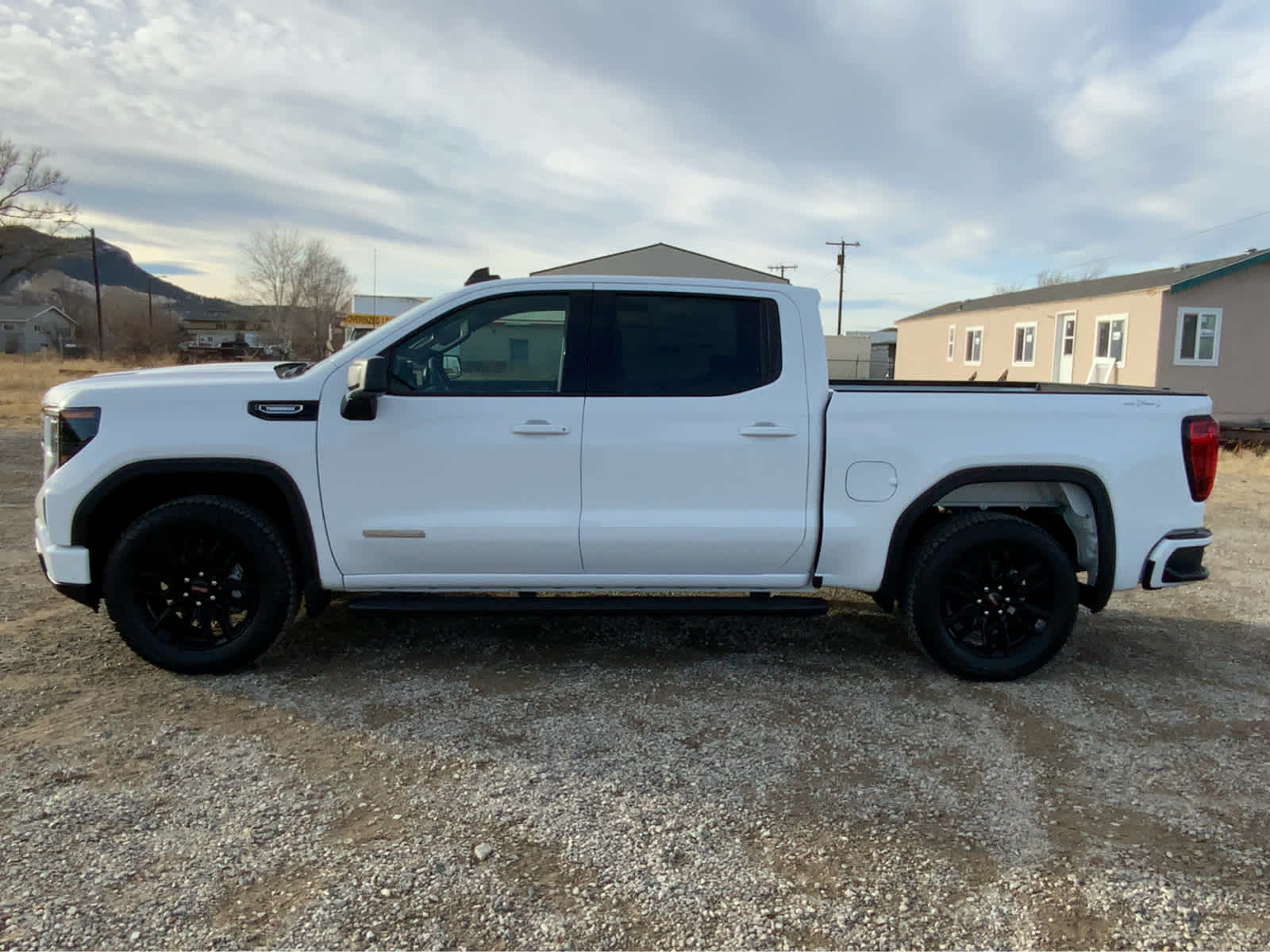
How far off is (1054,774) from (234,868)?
2937 millimetres

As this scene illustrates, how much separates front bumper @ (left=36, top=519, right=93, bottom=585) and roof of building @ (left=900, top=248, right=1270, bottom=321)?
21.8 m

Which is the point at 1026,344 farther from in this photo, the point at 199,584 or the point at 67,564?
the point at 67,564

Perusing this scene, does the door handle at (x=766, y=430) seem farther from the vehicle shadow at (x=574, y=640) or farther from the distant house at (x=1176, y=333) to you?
the distant house at (x=1176, y=333)

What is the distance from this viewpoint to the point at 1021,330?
25.8m

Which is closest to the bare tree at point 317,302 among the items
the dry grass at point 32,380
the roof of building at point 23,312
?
the dry grass at point 32,380

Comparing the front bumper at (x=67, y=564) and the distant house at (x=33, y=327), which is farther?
the distant house at (x=33, y=327)

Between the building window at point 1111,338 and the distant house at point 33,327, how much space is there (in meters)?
80.2

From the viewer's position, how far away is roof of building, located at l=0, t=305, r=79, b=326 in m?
87.3

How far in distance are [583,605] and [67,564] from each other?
7.68 ft

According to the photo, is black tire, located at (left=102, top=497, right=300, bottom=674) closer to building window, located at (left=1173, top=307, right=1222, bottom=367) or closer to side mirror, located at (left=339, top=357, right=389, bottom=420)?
side mirror, located at (left=339, top=357, right=389, bottom=420)

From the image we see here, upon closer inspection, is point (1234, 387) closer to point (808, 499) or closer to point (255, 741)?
point (808, 499)

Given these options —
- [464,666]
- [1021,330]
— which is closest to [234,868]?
[464,666]

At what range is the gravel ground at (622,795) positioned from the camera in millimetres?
2477

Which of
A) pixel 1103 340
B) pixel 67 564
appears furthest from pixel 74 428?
pixel 1103 340
